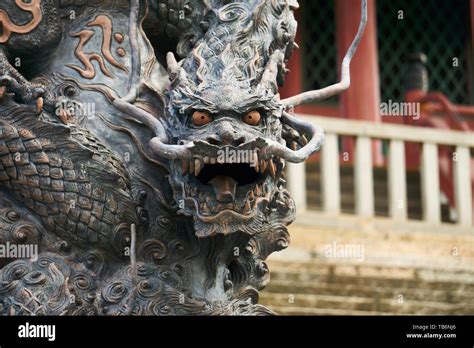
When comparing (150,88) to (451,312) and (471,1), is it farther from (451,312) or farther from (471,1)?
(471,1)

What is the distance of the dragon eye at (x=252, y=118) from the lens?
12.8 m

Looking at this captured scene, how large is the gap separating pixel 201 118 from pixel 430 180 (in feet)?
34.2

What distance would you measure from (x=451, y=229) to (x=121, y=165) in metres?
10.1

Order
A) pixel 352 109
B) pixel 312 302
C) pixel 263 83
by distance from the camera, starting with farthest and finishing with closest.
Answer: pixel 352 109, pixel 312 302, pixel 263 83

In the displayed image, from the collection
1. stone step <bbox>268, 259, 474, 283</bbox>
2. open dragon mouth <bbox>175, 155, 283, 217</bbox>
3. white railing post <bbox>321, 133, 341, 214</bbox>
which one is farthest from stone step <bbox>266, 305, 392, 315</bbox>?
open dragon mouth <bbox>175, 155, 283, 217</bbox>

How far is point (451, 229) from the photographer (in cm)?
2306

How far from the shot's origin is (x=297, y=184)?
22094mm

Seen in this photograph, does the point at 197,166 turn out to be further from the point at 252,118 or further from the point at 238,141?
the point at 252,118

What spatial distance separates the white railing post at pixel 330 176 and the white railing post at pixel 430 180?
1054 millimetres

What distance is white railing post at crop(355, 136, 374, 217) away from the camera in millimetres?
22516

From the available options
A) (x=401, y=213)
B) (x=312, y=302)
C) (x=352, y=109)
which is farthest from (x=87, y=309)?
(x=352, y=109)
